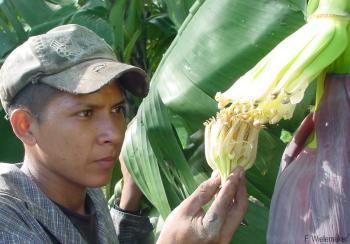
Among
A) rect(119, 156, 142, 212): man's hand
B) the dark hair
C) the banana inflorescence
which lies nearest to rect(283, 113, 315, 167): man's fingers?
the banana inflorescence

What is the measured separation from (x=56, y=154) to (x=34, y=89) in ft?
0.28

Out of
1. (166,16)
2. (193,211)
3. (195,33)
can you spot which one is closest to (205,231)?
(193,211)

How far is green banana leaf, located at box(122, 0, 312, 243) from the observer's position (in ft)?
2.84

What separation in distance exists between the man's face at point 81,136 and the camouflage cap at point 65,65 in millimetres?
19

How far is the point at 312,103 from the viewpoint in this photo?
2.96 ft

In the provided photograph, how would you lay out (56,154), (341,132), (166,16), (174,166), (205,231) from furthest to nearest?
(166,16) → (174,166) → (56,154) → (205,231) → (341,132)

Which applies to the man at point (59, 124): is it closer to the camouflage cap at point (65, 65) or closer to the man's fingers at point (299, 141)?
the camouflage cap at point (65, 65)

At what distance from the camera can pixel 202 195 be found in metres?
0.74

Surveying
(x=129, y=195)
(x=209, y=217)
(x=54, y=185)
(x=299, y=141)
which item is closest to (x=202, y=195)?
(x=209, y=217)

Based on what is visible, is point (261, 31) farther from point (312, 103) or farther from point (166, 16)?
point (166, 16)

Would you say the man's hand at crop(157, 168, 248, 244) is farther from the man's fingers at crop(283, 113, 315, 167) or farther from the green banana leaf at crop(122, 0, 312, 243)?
the green banana leaf at crop(122, 0, 312, 243)

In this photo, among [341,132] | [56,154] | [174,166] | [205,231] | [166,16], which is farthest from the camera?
[166,16]

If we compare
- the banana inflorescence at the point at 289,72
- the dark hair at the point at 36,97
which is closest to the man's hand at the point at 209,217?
the banana inflorescence at the point at 289,72

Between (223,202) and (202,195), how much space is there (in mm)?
34
